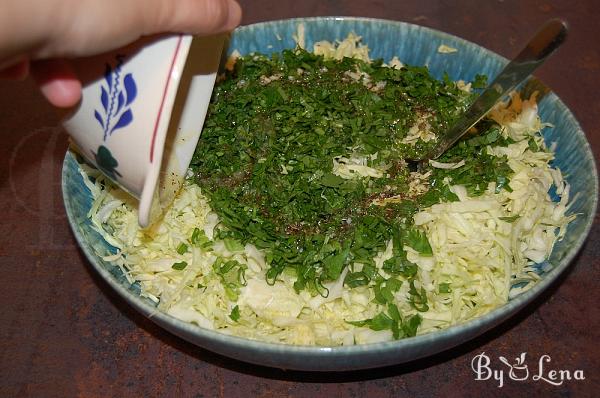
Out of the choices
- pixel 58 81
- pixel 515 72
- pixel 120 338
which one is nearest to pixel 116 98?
pixel 58 81

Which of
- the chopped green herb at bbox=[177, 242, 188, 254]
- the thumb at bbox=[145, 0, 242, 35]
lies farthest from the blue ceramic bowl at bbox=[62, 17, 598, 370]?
the thumb at bbox=[145, 0, 242, 35]

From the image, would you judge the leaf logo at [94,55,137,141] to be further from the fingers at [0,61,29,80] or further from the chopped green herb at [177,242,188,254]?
the chopped green herb at [177,242,188,254]

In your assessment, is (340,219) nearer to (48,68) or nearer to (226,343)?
(226,343)

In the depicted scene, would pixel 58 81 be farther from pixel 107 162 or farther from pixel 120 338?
pixel 120 338

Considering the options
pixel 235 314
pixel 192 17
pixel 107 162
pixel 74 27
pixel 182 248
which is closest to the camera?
pixel 74 27

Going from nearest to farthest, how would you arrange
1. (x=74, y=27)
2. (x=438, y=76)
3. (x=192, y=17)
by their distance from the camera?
(x=74, y=27) → (x=192, y=17) → (x=438, y=76)

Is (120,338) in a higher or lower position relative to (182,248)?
lower

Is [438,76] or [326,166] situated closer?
[326,166]
